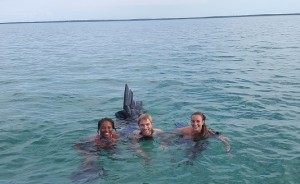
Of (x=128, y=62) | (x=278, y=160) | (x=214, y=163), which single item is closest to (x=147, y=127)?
(x=214, y=163)

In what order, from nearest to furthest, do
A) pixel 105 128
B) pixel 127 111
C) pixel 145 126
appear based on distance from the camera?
pixel 105 128, pixel 145 126, pixel 127 111

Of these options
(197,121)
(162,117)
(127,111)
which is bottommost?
(162,117)

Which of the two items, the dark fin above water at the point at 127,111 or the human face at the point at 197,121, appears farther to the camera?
the dark fin above water at the point at 127,111

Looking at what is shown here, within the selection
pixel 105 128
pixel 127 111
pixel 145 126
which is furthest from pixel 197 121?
pixel 127 111

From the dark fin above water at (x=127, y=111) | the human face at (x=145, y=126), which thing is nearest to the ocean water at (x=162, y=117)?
the human face at (x=145, y=126)

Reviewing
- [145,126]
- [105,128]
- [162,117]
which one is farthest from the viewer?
[162,117]

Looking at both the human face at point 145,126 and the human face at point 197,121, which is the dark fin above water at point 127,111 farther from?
the human face at point 197,121

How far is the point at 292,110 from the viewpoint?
13.0m

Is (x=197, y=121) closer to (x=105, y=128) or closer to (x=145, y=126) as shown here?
(x=145, y=126)

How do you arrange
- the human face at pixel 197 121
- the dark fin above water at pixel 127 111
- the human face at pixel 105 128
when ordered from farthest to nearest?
1. the dark fin above water at pixel 127 111
2. the human face at pixel 197 121
3. the human face at pixel 105 128

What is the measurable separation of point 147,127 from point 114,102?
21.5 ft

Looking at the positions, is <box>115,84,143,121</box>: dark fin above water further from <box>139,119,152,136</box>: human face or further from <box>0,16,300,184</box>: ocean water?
<box>139,119,152,136</box>: human face

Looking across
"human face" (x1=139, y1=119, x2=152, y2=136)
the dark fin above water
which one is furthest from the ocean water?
the dark fin above water

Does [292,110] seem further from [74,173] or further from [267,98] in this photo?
[74,173]
